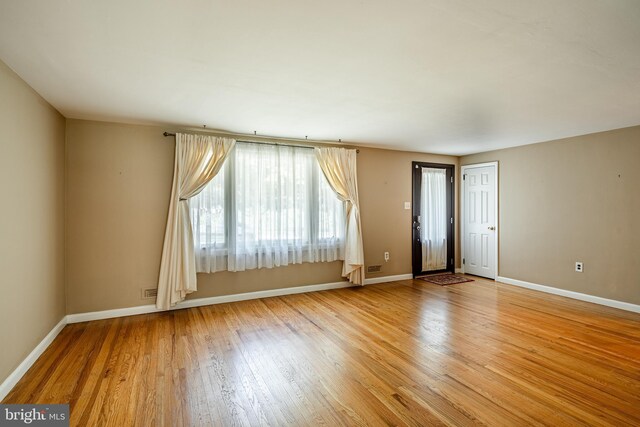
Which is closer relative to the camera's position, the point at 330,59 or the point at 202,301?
the point at 330,59

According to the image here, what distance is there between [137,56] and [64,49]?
453 millimetres

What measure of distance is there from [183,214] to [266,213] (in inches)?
45.0

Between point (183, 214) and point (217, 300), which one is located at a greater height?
point (183, 214)

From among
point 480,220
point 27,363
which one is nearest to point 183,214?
point 27,363

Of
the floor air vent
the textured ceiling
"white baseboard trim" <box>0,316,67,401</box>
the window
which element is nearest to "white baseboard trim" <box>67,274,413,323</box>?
the floor air vent

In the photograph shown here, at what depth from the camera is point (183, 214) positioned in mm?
4180

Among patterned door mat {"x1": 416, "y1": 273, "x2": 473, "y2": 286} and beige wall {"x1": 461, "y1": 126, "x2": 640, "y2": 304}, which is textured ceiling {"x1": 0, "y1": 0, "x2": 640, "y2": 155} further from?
patterned door mat {"x1": 416, "y1": 273, "x2": 473, "y2": 286}

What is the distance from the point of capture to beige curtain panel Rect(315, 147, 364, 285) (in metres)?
5.18

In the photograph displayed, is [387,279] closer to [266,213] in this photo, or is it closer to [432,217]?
[432,217]

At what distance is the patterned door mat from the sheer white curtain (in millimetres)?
187

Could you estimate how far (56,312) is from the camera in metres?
3.42

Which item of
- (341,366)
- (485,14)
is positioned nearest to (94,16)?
(485,14)

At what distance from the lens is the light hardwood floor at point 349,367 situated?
2094mm

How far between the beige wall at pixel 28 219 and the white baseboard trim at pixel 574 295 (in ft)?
21.5
